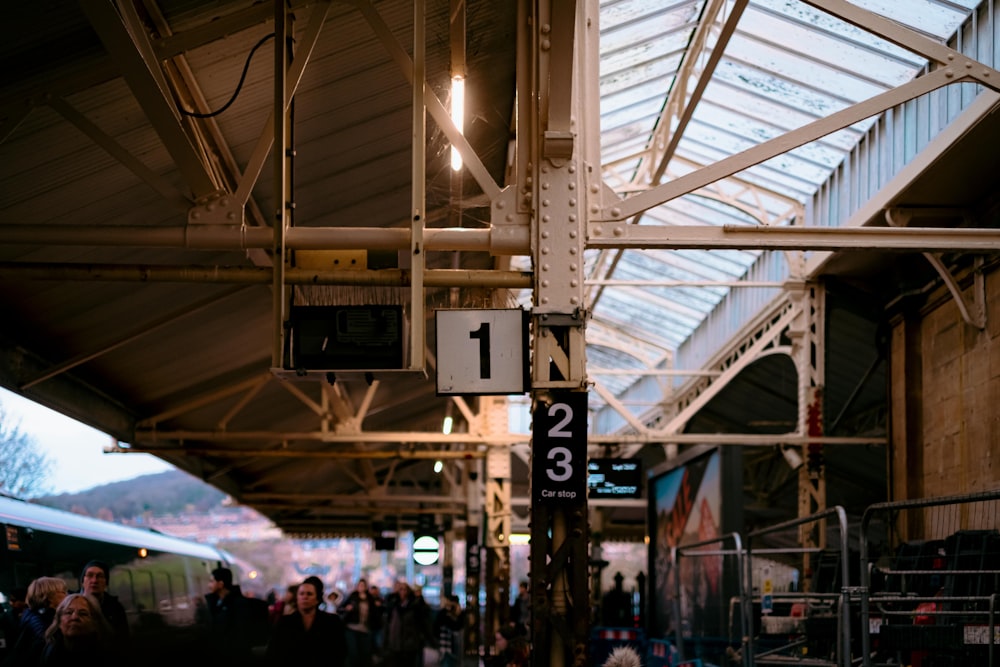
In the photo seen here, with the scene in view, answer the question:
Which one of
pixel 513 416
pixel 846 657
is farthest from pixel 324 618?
pixel 513 416

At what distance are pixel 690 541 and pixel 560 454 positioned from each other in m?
8.38

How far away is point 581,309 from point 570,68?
1.74 metres

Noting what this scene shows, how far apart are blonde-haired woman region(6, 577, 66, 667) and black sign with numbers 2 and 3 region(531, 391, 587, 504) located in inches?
131

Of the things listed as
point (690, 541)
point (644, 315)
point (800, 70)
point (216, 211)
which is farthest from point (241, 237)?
point (644, 315)

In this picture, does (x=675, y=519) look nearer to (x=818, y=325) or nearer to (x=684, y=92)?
(x=818, y=325)

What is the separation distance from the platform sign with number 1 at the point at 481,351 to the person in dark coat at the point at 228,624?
305cm

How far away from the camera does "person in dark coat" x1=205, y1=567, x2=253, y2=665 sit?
1085 centimetres

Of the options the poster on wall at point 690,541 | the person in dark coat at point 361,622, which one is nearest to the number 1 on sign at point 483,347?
the poster on wall at point 690,541

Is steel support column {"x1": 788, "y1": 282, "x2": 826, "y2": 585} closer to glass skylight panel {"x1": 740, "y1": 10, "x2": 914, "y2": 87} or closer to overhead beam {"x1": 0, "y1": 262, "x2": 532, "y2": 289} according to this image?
glass skylight panel {"x1": 740, "y1": 10, "x2": 914, "y2": 87}

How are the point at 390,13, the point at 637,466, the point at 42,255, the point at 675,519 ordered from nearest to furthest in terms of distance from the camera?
the point at 390,13 → the point at 42,255 → the point at 675,519 → the point at 637,466

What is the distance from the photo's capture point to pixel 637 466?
2330cm

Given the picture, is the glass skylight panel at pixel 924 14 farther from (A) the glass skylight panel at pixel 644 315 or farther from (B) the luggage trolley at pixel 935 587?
(A) the glass skylight panel at pixel 644 315

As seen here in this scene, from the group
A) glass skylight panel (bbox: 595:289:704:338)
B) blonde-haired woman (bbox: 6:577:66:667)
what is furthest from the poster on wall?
glass skylight panel (bbox: 595:289:704:338)

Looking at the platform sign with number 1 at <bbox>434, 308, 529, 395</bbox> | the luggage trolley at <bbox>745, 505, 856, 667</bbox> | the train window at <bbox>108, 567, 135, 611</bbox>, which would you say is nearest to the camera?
the luggage trolley at <bbox>745, 505, 856, 667</bbox>
